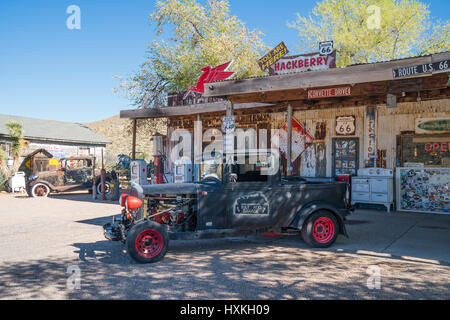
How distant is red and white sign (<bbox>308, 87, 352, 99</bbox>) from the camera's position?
9.20 m

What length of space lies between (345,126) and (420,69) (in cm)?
548

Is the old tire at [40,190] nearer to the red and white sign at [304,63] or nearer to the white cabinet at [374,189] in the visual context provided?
the red and white sign at [304,63]

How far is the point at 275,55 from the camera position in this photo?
10.4 metres

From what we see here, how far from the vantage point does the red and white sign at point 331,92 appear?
9203 mm

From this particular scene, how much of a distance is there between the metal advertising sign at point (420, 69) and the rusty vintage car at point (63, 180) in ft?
42.9

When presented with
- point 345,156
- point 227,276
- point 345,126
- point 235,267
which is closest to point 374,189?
point 345,156

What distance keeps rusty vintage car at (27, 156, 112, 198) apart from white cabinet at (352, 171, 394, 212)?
35.4ft

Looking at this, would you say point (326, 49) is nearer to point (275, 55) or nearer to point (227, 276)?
point (275, 55)

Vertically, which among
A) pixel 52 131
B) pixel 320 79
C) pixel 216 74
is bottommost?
pixel 320 79

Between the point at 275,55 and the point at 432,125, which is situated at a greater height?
the point at 275,55

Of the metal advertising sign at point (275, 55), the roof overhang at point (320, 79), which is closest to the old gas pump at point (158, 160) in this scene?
the roof overhang at point (320, 79)

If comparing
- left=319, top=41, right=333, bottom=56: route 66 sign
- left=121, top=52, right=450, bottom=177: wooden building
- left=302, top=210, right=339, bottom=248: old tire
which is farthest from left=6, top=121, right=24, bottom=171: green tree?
left=302, top=210, right=339, bottom=248: old tire

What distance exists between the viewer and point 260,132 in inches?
594

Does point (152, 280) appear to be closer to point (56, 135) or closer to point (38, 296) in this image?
point (38, 296)
